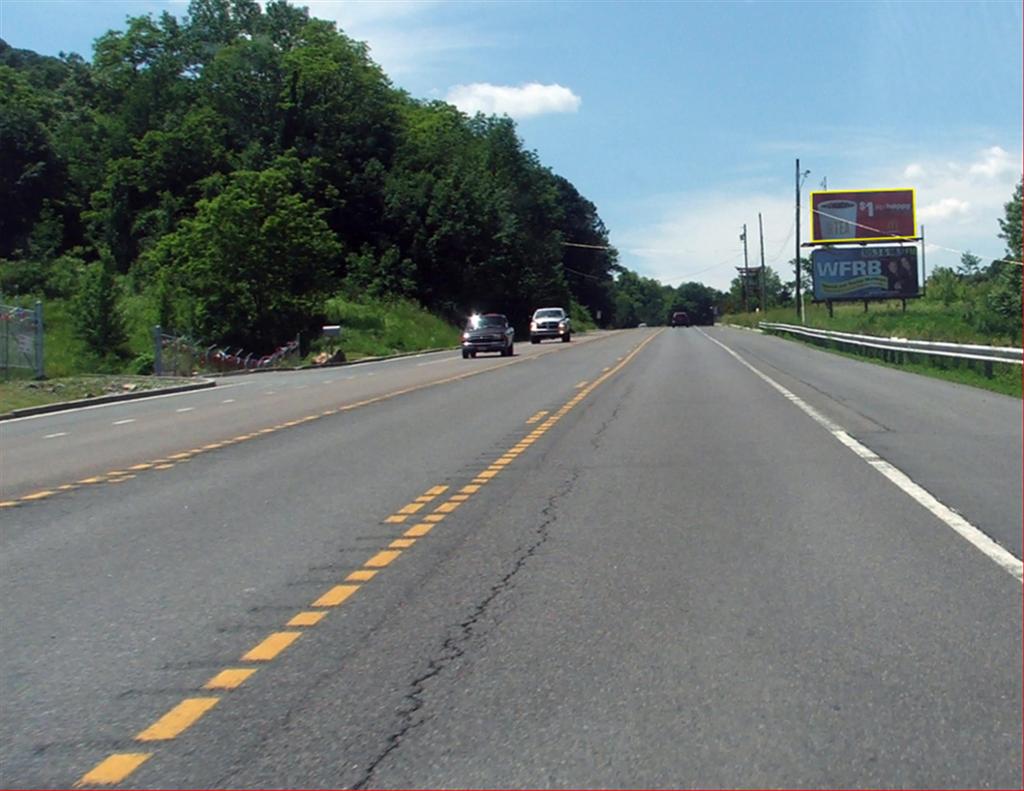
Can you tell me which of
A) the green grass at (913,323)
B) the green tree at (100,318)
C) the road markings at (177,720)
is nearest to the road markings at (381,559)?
the road markings at (177,720)

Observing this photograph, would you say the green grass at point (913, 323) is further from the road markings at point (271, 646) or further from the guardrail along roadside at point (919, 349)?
the road markings at point (271, 646)

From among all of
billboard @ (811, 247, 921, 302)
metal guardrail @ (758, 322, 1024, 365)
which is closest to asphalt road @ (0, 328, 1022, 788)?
metal guardrail @ (758, 322, 1024, 365)

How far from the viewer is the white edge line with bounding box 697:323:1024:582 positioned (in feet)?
29.0

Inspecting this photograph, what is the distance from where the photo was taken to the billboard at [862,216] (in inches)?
3563

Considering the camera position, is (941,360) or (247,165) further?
(247,165)

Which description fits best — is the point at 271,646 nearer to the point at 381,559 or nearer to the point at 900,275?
the point at 381,559

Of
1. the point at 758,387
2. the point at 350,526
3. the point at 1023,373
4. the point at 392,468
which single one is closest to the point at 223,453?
the point at 392,468

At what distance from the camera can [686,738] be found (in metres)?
5.34

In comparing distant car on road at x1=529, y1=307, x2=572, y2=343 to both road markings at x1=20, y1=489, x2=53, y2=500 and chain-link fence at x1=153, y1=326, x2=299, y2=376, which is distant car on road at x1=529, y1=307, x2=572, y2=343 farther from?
road markings at x1=20, y1=489, x2=53, y2=500

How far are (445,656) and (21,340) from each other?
28919 millimetres

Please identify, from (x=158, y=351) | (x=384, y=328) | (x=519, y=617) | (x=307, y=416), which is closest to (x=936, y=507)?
(x=519, y=617)

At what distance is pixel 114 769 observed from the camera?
5125mm

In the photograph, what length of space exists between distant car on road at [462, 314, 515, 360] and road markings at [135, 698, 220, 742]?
46387 mm

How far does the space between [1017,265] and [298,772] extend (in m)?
71.2
